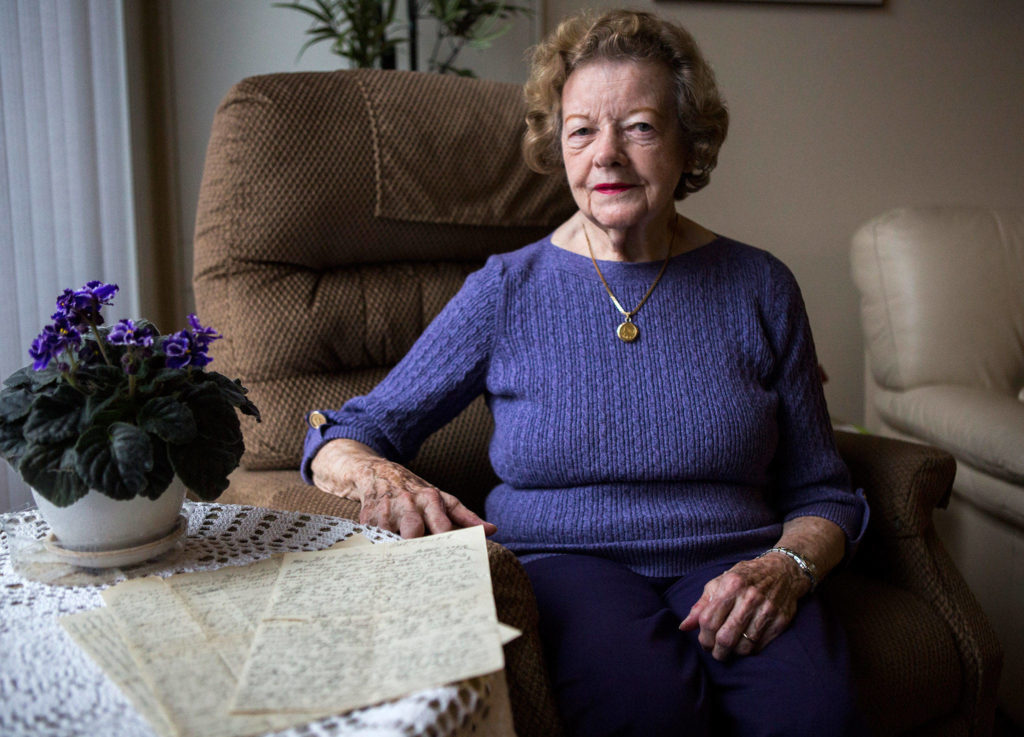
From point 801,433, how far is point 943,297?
104 cm

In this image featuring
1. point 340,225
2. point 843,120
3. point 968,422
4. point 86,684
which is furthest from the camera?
point 843,120

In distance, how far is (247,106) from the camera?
1.34 meters

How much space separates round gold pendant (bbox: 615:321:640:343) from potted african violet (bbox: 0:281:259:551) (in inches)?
22.6

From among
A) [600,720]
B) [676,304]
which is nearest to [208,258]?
[676,304]

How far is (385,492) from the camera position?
36.4 inches

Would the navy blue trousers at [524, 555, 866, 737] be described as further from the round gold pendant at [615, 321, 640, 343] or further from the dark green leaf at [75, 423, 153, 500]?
the dark green leaf at [75, 423, 153, 500]

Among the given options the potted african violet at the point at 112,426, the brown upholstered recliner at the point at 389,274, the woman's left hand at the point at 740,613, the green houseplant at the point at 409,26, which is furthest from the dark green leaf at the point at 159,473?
the green houseplant at the point at 409,26

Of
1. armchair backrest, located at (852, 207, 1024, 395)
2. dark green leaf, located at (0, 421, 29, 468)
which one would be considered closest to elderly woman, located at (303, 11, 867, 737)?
dark green leaf, located at (0, 421, 29, 468)

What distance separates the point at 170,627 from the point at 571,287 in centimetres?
72

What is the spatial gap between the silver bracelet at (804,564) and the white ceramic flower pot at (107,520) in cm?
71

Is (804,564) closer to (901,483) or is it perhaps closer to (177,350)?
(901,483)

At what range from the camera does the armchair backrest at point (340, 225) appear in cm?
133

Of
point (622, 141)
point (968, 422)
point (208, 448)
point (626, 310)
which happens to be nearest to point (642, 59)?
point (622, 141)

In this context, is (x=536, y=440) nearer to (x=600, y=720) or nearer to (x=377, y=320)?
(x=600, y=720)
